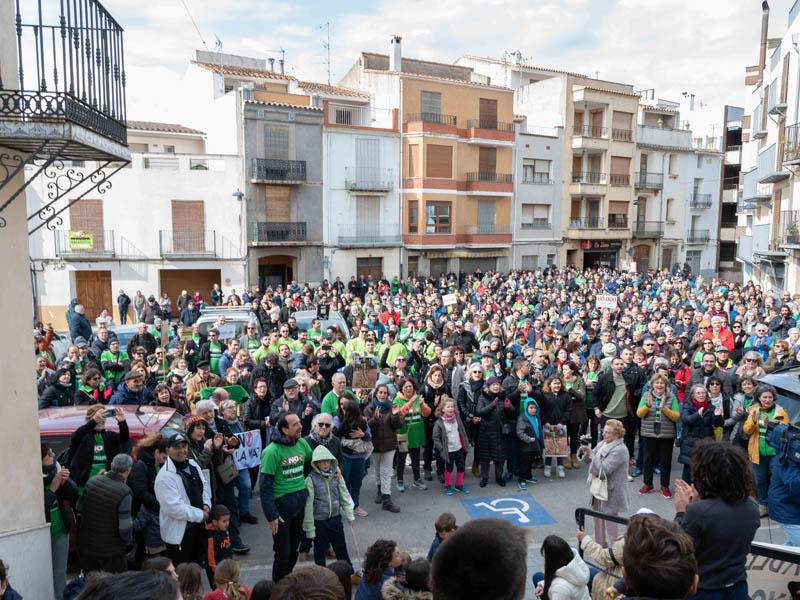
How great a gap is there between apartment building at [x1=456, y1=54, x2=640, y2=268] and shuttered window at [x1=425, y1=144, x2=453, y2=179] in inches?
355

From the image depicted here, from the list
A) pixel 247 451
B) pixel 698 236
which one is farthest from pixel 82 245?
pixel 698 236

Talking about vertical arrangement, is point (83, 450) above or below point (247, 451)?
above

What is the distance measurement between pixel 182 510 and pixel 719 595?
431 cm

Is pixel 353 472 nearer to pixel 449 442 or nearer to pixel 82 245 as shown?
pixel 449 442

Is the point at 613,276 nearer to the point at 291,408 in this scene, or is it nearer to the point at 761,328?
the point at 761,328

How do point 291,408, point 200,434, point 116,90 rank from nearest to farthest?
point 116,90, point 200,434, point 291,408

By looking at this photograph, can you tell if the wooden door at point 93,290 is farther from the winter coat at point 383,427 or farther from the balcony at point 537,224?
the balcony at point 537,224

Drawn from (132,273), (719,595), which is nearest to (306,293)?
(132,273)

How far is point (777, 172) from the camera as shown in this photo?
22.8 meters

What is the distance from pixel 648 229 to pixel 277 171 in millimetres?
27687

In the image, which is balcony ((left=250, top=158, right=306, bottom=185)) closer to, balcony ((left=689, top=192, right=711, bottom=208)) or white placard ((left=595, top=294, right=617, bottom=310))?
white placard ((left=595, top=294, right=617, bottom=310))

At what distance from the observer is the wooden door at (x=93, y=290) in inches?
1087

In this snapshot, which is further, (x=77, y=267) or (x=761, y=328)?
(x=77, y=267)

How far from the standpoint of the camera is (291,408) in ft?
26.8
